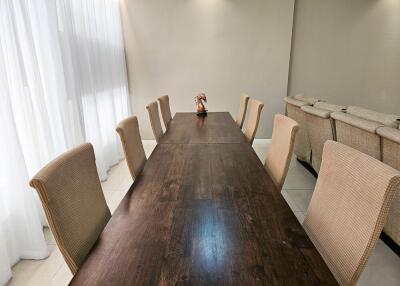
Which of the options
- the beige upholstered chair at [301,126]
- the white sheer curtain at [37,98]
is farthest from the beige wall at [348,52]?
the white sheer curtain at [37,98]

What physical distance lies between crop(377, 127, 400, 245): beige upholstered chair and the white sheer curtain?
239 centimetres

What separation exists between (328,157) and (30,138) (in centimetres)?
197

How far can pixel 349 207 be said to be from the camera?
0.90 meters

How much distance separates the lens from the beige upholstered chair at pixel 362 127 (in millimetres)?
1827

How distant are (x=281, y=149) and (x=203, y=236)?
80 centimetres

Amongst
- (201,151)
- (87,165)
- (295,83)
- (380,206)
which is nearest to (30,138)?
(87,165)

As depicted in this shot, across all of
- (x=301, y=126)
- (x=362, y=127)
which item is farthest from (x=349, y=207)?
(x=301, y=126)

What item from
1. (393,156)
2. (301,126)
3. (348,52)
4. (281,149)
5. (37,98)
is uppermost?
(348,52)

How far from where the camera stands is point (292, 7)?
420cm

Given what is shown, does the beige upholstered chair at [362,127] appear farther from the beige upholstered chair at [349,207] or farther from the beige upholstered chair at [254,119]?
the beige upholstered chair at [349,207]

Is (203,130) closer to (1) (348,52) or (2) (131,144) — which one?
(2) (131,144)

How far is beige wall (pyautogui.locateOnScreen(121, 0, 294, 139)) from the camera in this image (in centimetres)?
422

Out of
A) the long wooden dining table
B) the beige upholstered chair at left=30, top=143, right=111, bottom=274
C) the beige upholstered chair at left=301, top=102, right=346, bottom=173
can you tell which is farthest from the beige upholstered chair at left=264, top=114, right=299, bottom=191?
the beige upholstered chair at left=301, top=102, right=346, bottom=173

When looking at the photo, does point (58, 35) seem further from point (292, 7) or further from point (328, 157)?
point (292, 7)
